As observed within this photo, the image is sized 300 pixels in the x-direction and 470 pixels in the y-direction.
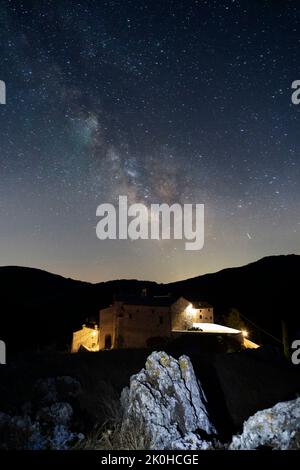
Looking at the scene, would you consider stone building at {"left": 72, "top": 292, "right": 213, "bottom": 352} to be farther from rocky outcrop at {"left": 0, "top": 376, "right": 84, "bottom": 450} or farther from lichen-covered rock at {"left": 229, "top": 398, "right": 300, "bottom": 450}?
lichen-covered rock at {"left": 229, "top": 398, "right": 300, "bottom": 450}

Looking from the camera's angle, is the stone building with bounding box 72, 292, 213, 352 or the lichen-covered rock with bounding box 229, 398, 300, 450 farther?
the stone building with bounding box 72, 292, 213, 352

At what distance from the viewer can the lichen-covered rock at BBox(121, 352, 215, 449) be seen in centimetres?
924

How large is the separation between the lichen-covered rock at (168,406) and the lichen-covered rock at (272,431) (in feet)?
3.55

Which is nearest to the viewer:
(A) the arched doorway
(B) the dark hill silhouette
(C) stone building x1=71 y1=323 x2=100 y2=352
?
(C) stone building x1=71 y1=323 x2=100 y2=352

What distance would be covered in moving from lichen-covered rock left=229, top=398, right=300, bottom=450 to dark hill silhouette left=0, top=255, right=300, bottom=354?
140ft

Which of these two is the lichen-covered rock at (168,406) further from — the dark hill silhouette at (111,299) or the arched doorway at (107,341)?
the dark hill silhouette at (111,299)

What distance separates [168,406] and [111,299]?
126069 millimetres

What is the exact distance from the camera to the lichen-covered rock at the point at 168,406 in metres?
9.24

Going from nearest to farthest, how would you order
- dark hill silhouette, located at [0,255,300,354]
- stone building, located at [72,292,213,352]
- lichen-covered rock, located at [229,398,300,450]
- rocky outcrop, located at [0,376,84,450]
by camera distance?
lichen-covered rock, located at [229,398,300,450], rocky outcrop, located at [0,376,84,450], stone building, located at [72,292,213,352], dark hill silhouette, located at [0,255,300,354]

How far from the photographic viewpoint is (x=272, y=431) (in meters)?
8.23

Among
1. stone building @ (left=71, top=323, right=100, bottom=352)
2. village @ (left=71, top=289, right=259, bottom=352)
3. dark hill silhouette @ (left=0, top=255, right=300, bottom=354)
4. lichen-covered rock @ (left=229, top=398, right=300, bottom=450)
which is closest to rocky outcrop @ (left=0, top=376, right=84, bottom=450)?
lichen-covered rock @ (left=229, top=398, right=300, bottom=450)
